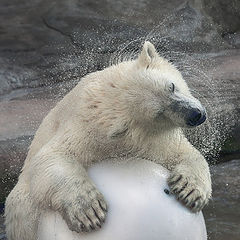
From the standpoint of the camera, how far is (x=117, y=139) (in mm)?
3912

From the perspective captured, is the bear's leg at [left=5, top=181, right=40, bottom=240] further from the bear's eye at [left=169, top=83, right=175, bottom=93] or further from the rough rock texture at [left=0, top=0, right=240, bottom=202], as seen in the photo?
the rough rock texture at [left=0, top=0, right=240, bottom=202]

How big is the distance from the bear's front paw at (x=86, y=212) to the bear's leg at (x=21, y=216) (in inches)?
14.3

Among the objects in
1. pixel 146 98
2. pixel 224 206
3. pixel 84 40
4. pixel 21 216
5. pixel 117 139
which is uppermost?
pixel 146 98

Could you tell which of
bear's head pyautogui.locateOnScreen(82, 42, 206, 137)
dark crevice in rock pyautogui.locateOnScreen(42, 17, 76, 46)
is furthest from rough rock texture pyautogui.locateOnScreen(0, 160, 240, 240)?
dark crevice in rock pyautogui.locateOnScreen(42, 17, 76, 46)

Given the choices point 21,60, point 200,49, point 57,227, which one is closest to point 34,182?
point 57,227

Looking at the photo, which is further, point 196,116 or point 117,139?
point 117,139

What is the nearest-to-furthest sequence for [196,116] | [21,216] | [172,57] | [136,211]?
1. [196,116]
2. [136,211]
3. [21,216]
4. [172,57]

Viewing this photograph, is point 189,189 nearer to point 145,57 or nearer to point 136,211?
point 136,211

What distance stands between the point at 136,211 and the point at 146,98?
551mm

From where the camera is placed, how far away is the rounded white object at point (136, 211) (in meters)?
3.79

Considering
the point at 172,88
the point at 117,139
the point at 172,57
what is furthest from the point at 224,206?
the point at 172,88

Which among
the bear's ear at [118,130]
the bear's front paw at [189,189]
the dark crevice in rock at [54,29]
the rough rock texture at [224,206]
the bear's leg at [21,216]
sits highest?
the bear's ear at [118,130]

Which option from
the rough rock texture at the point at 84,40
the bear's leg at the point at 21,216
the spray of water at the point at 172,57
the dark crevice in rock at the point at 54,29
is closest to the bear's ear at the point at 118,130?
the bear's leg at the point at 21,216

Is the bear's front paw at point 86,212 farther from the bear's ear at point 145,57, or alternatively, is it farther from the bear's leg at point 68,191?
the bear's ear at point 145,57
